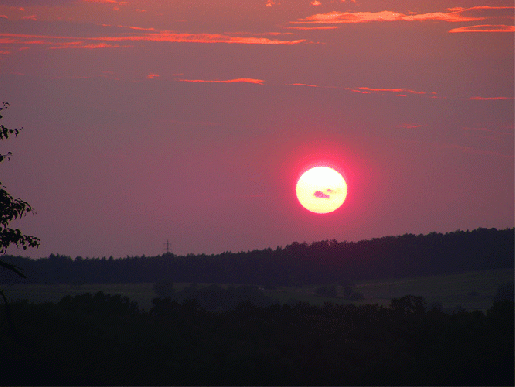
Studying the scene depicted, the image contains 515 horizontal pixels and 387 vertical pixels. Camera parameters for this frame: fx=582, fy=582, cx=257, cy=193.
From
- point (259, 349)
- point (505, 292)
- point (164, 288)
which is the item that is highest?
point (164, 288)

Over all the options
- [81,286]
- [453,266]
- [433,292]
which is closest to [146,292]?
[81,286]

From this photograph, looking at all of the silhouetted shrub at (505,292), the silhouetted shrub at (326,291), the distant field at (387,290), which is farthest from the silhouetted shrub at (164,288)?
the silhouetted shrub at (505,292)

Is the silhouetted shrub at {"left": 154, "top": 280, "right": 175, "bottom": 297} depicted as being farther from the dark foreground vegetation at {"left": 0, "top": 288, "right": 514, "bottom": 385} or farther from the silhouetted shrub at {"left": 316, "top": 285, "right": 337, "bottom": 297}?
the dark foreground vegetation at {"left": 0, "top": 288, "right": 514, "bottom": 385}

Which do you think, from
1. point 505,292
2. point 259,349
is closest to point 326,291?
point 505,292

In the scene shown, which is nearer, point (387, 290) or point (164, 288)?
point (387, 290)

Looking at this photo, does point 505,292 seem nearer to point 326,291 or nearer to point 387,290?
point 387,290

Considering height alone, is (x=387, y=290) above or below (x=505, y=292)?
above

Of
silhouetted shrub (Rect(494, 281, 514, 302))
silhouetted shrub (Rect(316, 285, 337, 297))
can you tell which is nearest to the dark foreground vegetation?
silhouetted shrub (Rect(494, 281, 514, 302))
